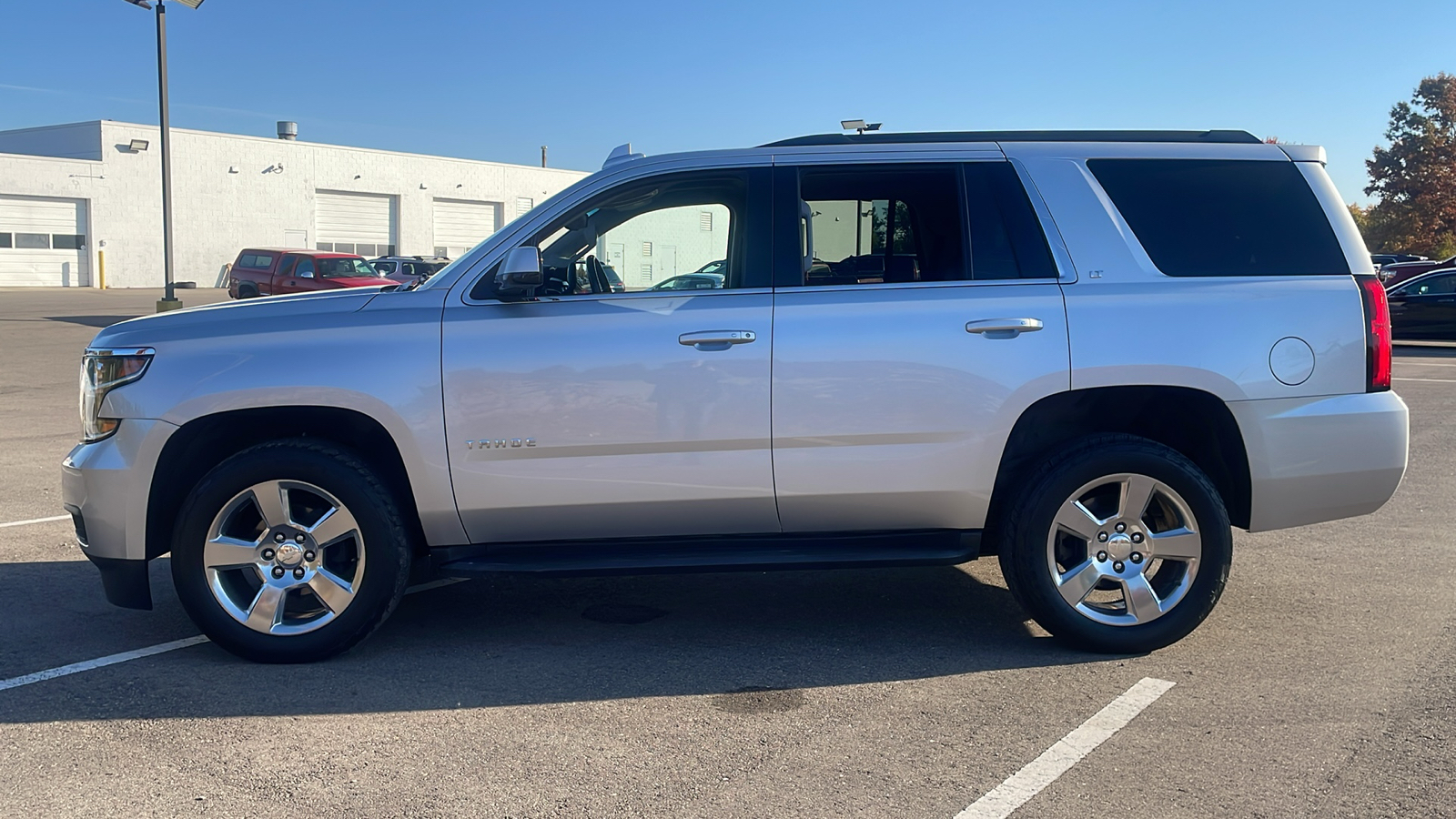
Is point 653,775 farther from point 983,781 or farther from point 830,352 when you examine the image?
point 830,352

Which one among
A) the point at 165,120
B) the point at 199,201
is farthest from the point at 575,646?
the point at 199,201

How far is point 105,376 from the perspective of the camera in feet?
15.4

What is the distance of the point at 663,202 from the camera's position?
5031 millimetres

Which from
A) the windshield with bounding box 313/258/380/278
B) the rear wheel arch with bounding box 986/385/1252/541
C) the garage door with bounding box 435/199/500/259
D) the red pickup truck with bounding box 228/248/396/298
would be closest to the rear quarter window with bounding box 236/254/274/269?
the red pickup truck with bounding box 228/248/396/298

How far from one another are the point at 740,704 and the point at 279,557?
6.18ft

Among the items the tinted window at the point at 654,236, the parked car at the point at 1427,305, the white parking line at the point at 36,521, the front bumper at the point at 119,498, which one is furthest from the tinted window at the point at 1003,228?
the parked car at the point at 1427,305

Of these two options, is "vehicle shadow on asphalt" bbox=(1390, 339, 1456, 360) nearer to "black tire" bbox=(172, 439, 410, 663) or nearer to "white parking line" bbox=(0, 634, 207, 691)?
"black tire" bbox=(172, 439, 410, 663)

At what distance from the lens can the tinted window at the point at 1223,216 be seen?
4828 mm

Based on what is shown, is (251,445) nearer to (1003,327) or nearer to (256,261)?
(1003,327)

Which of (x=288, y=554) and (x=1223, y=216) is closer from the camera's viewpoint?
Result: (x=288, y=554)

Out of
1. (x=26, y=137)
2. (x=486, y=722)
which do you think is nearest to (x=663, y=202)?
(x=486, y=722)

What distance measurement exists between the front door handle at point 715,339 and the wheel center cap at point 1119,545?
5.33 feet

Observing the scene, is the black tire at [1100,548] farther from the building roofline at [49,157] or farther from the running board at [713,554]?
the building roofline at [49,157]

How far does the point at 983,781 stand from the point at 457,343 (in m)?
2.49
